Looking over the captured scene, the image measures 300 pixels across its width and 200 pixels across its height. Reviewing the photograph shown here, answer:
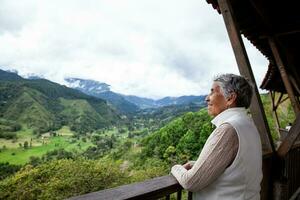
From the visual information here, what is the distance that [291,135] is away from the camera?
3.03 m

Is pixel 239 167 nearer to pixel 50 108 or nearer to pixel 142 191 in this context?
pixel 142 191

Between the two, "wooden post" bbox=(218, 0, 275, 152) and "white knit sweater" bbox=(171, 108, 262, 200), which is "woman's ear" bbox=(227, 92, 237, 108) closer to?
"white knit sweater" bbox=(171, 108, 262, 200)

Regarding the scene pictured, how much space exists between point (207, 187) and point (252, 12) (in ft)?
11.3

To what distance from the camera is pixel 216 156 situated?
1302mm

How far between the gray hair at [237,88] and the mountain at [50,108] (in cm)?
9085

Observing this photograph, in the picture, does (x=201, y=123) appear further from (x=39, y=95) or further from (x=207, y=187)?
(x=39, y=95)

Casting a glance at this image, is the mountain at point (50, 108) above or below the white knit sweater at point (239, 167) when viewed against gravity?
above

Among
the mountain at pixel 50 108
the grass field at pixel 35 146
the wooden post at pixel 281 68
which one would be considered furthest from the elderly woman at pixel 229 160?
the mountain at pixel 50 108

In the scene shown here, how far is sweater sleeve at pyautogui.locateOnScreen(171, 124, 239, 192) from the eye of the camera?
1.30m

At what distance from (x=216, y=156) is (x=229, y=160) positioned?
0.06m

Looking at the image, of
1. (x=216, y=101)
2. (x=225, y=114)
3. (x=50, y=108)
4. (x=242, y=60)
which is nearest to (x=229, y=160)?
(x=225, y=114)

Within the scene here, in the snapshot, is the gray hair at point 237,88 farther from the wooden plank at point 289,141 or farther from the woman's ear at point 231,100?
the wooden plank at point 289,141

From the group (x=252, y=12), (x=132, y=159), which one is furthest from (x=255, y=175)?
(x=132, y=159)

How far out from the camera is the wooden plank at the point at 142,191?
1.14 meters
